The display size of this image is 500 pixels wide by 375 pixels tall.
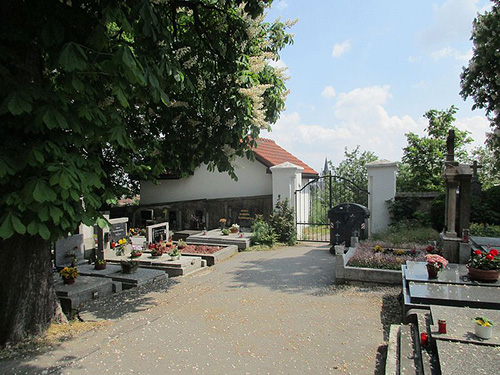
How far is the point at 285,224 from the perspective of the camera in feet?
46.0

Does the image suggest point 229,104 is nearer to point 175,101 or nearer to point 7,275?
point 175,101

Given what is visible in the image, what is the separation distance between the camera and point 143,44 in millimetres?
5246

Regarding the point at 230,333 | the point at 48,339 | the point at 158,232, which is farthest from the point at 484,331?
the point at 158,232

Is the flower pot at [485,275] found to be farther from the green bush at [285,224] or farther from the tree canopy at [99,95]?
the green bush at [285,224]

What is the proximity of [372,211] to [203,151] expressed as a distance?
8.92 meters

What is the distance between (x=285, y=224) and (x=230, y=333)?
8.83 m

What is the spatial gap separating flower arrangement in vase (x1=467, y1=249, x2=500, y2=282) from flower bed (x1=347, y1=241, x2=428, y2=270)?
174 centimetres

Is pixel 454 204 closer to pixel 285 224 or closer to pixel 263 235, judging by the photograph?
pixel 285 224

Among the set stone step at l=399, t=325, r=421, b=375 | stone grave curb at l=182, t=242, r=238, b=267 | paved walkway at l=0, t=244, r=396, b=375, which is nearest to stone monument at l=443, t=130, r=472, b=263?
paved walkway at l=0, t=244, r=396, b=375

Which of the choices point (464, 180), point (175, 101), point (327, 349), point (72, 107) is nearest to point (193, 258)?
point (175, 101)

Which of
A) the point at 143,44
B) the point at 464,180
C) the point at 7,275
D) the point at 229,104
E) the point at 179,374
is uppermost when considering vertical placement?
the point at 143,44

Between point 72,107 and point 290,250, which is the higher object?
point 72,107

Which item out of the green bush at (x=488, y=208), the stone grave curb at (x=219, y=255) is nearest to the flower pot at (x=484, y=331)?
the stone grave curb at (x=219, y=255)

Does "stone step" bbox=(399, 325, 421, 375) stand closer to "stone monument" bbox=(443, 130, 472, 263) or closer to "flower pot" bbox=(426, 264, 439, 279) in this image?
"flower pot" bbox=(426, 264, 439, 279)
